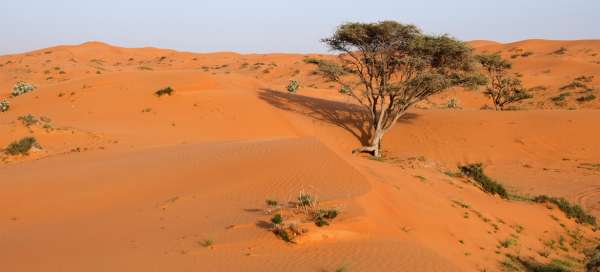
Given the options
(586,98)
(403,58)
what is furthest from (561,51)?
(403,58)

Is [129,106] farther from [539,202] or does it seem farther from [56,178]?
[539,202]

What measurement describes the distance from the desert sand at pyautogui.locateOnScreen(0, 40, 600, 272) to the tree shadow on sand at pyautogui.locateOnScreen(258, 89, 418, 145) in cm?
16

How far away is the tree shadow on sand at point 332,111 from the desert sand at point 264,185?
6.4 inches

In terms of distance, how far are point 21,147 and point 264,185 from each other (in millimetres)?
10390

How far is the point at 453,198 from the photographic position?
432 inches

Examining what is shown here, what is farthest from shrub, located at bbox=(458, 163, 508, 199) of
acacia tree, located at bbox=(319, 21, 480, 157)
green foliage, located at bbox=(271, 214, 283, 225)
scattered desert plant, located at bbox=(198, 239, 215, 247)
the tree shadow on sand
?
scattered desert plant, located at bbox=(198, 239, 215, 247)

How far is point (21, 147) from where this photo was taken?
612 inches

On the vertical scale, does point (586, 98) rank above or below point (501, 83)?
below

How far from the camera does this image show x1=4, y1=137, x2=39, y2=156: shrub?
50.5 ft

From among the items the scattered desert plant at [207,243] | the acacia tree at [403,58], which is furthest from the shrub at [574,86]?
the scattered desert plant at [207,243]

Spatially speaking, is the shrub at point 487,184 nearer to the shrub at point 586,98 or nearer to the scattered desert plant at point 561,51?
the shrub at point 586,98

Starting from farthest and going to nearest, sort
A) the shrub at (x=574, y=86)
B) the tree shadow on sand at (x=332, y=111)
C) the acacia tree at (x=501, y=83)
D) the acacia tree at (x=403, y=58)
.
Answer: the shrub at (x=574, y=86) → the acacia tree at (x=501, y=83) → the tree shadow on sand at (x=332, y=111) → the acacia tree at (x=403, y=58)

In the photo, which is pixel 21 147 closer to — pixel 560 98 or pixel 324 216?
pixel 324 216

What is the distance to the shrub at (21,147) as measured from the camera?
1540 centimetres
